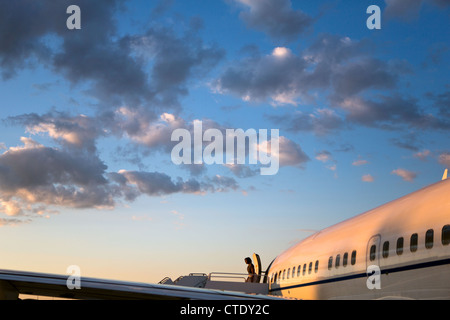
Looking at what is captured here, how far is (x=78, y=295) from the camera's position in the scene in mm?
8797

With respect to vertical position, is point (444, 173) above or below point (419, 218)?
above

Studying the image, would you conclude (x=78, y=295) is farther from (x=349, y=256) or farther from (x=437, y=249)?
(x=349, y=256)

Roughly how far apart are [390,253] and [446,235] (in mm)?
2334

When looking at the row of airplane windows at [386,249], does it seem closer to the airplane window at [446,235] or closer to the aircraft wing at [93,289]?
the airplane window at [446,235]

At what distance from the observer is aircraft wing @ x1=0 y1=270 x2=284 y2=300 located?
23.8 feet

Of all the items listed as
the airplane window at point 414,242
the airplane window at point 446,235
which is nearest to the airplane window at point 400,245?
the airplane window at point 414,242

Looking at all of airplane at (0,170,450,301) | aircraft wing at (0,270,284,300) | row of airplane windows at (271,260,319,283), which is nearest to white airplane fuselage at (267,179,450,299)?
airplane at (0,170,450,301)

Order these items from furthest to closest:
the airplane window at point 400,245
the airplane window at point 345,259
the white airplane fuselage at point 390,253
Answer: the airplane window at point 345,259 → the airplane window at point 400,245 → the white airplane fuselage at point 390,253

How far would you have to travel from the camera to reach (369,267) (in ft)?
43.5

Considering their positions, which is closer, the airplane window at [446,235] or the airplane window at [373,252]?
the airplane window at [446,235]

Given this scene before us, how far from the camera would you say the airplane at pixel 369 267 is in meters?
7.73

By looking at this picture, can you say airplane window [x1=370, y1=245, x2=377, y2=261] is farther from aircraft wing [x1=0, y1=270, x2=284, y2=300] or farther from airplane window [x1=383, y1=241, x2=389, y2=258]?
aircraft wing [x1=0, y1=270, x2=284, y2=300]
